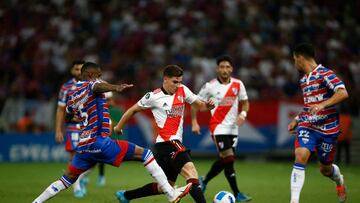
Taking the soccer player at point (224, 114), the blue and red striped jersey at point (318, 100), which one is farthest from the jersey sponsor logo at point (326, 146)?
the soccer player at point (224, 114)

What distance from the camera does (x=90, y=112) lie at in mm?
10312

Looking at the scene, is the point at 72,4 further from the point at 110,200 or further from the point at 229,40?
the point at 110,200

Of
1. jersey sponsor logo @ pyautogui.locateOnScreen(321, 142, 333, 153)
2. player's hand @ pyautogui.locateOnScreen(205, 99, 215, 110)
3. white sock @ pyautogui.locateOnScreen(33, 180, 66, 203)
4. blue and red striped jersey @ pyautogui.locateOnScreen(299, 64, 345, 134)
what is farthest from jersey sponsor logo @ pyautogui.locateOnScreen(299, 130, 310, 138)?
white sock @ pyautogui.locateOnScreen(33, 180, 66, 203)

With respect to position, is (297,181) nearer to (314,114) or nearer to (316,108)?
(314,114)

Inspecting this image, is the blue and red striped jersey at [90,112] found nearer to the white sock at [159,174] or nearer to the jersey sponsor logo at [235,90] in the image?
the white sock at [159,174]

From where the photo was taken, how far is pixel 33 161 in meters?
22.8

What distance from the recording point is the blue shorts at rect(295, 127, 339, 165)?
1040 cm

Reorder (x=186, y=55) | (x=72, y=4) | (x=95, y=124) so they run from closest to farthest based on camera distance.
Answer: (x=95, y=124) < (x=186, y=55) < (x=72, y=4)

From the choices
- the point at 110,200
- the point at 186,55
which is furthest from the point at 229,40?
the point at 110,200

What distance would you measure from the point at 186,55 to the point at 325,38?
5.17 m

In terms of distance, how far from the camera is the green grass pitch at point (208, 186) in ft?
41.2

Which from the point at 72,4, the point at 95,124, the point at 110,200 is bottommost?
the point at 110,200

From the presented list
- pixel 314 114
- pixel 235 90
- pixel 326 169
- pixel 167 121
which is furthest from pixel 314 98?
pixel 235 90

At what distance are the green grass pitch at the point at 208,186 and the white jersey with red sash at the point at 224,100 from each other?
54.7 inches
